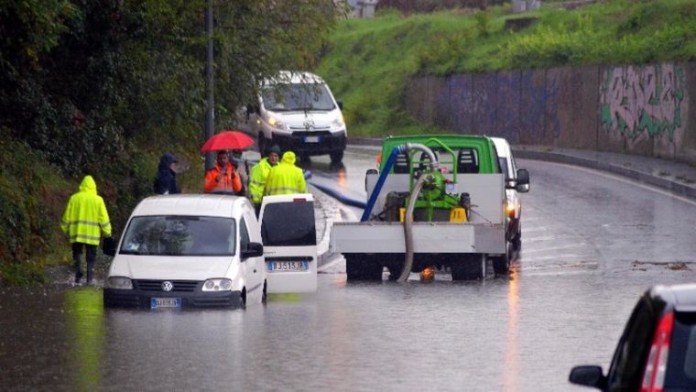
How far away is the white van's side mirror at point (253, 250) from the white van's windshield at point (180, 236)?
0.50 ft

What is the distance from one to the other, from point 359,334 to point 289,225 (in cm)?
512

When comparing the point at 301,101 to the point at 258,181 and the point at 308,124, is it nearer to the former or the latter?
the point at 308,124

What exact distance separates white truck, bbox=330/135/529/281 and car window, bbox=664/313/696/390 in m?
14.5

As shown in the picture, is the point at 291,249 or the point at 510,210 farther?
the point at 510,210

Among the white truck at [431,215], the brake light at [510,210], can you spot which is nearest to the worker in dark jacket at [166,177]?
the white truck at [431,215]

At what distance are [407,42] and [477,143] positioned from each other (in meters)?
44.6

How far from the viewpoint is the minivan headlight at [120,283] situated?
17125mm

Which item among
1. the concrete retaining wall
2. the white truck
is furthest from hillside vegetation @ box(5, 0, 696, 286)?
the concrete retaining wall

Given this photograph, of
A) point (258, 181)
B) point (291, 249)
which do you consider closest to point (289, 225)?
point (291, 249)

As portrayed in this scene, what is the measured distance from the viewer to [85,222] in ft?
68.4

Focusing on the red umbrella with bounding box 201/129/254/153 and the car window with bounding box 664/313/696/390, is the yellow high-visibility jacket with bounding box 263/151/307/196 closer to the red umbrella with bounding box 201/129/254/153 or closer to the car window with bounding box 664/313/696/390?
the red umbrella with bounding box 201/129/254/153

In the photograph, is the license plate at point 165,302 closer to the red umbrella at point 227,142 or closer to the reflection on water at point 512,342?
the reflection on water at point 512,342

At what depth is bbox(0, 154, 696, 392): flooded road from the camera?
473 inches

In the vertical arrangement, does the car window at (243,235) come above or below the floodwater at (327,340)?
above
